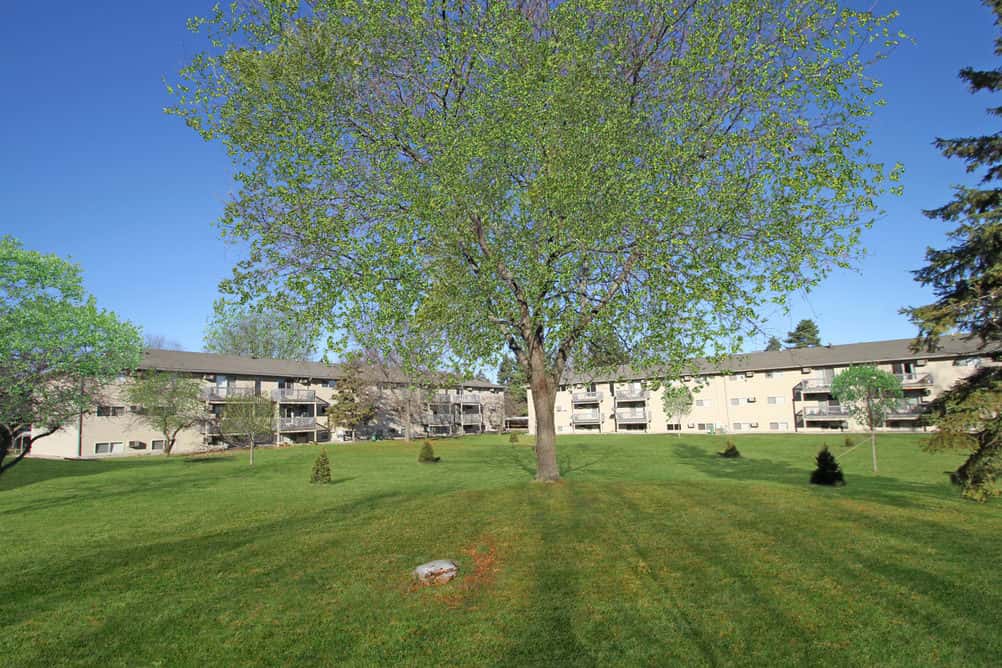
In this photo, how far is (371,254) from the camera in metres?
13.3

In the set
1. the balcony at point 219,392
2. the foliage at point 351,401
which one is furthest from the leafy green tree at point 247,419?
the foliage at point 351,401

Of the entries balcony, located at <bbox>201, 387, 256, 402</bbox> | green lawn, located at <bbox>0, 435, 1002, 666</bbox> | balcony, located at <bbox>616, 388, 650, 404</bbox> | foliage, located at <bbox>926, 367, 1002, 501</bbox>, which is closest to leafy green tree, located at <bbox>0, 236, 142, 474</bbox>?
green lawn, located at <bbox>0, 435, 1002, 666</bbox>

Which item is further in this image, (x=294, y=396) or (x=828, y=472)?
(x=294, y=396)

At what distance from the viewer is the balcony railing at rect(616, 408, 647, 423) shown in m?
74.2

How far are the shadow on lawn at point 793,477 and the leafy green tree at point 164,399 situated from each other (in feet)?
127

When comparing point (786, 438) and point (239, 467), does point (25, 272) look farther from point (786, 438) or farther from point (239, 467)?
point (786, 438)

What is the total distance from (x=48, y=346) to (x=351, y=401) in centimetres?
3953

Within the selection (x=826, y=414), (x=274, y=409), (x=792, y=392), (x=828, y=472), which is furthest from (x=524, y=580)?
(x=792, y=392)

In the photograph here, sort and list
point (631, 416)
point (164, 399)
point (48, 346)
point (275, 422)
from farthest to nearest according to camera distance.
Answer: point (631, 416), point (275, 422), point (164, 399), point (48, 346)

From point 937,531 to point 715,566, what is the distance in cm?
520

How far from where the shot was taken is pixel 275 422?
5394cm

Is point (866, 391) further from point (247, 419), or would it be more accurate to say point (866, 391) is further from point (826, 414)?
point (247, 419)

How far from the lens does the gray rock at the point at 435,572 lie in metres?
8.77

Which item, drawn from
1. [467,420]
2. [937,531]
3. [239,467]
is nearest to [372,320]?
[937,531]
